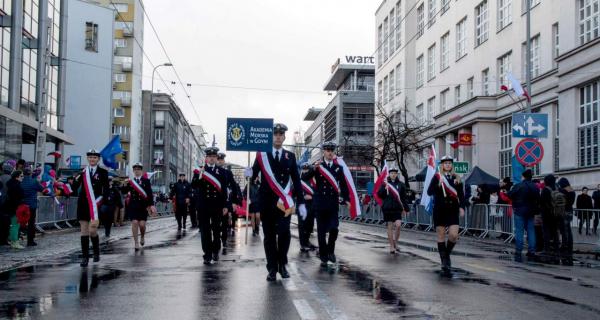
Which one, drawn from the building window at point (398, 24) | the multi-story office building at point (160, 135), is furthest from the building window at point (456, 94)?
the multi-story office building at point (160, 135)

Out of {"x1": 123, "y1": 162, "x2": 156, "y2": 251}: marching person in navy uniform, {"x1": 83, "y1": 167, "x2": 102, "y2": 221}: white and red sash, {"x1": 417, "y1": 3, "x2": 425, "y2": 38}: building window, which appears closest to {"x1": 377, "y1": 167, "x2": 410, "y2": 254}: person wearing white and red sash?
{"x1": 123, "y1": 162, "x2": 156, "y2": 251}: marching person in navy uniform

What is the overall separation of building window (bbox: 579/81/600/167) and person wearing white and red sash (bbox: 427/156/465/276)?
714 inches

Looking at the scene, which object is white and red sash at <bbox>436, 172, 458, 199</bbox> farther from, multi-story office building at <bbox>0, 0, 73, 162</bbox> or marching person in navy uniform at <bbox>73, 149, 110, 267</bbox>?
multi-story office building at <bbox>0, 0, 73, 162</bbox>

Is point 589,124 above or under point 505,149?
above

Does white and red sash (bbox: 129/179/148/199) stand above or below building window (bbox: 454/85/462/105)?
below

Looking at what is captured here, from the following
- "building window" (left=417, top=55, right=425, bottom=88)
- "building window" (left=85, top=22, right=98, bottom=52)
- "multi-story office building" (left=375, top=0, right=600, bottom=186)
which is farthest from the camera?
"building window" (left=85, top=22, right=98, bottom=52)

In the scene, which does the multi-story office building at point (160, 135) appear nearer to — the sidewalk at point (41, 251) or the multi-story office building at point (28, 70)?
the multi-story office building at point (28, 70)

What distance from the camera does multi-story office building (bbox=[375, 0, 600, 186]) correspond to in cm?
2831

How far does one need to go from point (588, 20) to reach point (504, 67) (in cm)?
1019

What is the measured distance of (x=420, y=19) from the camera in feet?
188

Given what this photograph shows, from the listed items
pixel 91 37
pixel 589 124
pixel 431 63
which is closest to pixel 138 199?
pixel 589 124

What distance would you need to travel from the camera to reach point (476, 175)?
30.7m

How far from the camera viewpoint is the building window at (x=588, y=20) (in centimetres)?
2764

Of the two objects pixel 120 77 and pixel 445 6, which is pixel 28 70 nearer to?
pixel 445 6
